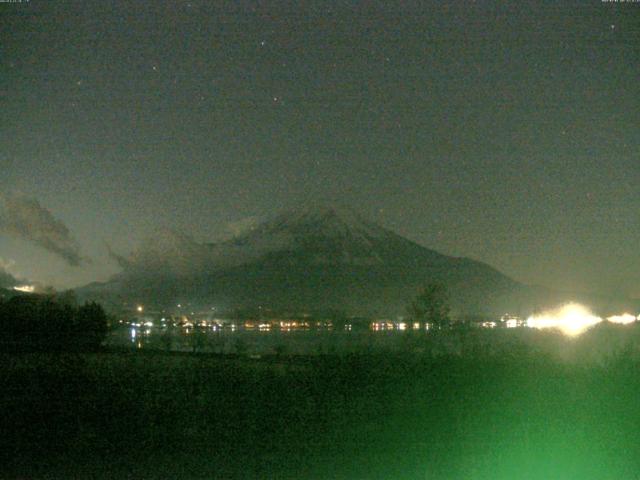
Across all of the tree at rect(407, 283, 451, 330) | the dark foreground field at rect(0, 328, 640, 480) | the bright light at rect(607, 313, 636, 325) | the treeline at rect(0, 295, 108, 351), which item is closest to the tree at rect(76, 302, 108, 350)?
the treeline at rect(0, 295, 108, 351)

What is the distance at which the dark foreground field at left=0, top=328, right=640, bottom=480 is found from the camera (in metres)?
11.2

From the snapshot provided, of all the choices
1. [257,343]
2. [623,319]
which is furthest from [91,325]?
[623,319]

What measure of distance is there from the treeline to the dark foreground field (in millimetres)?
25368

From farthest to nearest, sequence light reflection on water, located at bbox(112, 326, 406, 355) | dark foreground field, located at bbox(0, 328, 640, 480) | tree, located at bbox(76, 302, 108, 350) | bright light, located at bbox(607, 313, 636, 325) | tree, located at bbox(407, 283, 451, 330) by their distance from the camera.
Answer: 1. bright light, located at bbox(607, 313, 636, 325)
2. tree, located at bbox(407, 283, 451, 330)
3. tree, located at bbox(76, 302, 108, 350)
4. light reflection on water, located at bbox(112, 326, 406, 355)
5. dark foreground field, located at bbox(0, 328, 640, 480)

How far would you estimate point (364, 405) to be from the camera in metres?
13.6

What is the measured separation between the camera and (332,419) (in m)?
13.2

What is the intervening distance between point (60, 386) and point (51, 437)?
3.83 feet

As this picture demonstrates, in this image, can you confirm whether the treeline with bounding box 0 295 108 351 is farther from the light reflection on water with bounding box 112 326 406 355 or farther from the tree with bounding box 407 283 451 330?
the tree with bounding box 407 283 451 330

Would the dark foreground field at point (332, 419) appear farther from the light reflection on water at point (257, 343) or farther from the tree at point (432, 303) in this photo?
the tree at point (432, 303)

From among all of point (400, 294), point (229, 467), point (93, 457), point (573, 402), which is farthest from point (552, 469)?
point (400, 294)

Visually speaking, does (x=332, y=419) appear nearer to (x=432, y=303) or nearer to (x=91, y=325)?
(x=91, y=325)

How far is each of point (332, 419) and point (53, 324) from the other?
31766 millimetres

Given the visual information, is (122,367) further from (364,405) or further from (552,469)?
(552,469)

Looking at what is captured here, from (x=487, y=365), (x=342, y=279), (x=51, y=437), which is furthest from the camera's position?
(x=342, y=279)
